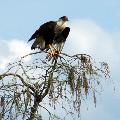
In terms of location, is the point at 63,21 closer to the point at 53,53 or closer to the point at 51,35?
the point at 51,35

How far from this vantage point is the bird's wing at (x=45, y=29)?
37.0ft

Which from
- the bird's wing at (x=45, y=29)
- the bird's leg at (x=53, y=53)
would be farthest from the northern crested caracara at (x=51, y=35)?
the bird's leg at (x=53, y=53)

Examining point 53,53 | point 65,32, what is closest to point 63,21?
point 65,32

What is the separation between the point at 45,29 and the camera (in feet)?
38.0

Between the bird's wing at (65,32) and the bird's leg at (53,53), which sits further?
the bird's wing at (65,32)

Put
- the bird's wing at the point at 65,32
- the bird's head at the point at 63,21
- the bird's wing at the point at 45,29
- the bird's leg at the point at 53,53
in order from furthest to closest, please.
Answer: the bird's head at the point at 63,21
the bird's wing at the point at 65,32
the bird's wing at the point at 45,29
the bird's leg at the point at 53,53

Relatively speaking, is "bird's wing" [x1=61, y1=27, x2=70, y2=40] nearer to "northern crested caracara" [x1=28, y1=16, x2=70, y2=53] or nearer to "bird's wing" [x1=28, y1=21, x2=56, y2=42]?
"northern crested caracara" [x1=28, y1=16, x2=70, y2=53]

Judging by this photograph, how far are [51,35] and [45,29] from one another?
0.28 meters

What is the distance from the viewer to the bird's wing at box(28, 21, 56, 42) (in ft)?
37.0

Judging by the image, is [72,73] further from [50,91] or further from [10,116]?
[10,116]

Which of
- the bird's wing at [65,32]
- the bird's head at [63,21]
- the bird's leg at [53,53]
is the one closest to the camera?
the bird's leg at [53,53]

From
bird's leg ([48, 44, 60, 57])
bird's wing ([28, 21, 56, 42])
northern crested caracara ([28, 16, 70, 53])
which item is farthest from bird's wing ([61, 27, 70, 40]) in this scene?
bird's leg ([48, 44, 60, 57])

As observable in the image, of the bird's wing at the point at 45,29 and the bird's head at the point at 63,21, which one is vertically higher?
the bird's head at the point at 63,21

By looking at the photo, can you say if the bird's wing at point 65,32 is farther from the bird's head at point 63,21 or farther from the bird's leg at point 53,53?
the bird's leg at point 53,53
